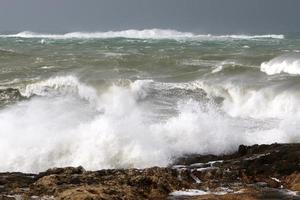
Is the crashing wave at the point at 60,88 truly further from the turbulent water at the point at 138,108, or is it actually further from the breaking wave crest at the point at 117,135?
the breaking wave crest at the point at 117,135

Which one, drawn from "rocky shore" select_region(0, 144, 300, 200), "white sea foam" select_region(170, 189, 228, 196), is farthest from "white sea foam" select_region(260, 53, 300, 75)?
"white sea foam" select_region(170, 189, 228, 196)

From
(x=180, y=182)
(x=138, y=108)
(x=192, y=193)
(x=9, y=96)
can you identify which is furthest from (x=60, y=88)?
(x=192, y=193)

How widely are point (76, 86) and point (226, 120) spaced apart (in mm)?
8488

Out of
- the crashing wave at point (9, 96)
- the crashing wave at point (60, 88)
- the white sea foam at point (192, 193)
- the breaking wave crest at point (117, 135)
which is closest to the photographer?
the white sea foam at point (192, 193)

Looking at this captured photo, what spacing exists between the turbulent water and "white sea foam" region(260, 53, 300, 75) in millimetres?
48

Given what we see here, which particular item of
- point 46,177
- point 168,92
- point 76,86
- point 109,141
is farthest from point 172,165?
point 76,86

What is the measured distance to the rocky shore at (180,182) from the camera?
29.6ft

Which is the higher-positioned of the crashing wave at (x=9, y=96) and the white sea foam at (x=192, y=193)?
the crashing wave at (x=9, y=96)

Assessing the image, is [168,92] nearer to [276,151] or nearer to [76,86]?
[76,86]

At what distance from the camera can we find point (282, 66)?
26.3m

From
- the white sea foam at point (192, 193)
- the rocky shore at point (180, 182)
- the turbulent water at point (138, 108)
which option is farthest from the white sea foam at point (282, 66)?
the white sea foam at point (192, 193)

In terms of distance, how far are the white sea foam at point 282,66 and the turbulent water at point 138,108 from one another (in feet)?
0.16

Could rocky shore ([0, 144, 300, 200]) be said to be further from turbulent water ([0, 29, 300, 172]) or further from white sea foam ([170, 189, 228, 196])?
turbulent water ([0, 29, 300, 172])

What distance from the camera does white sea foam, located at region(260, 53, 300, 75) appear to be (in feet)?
83.6
